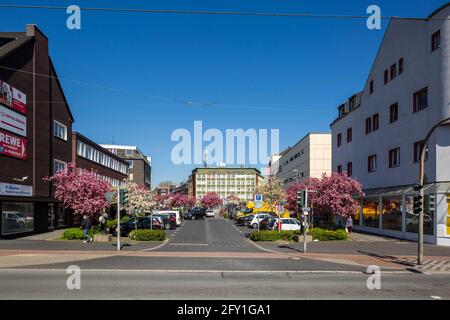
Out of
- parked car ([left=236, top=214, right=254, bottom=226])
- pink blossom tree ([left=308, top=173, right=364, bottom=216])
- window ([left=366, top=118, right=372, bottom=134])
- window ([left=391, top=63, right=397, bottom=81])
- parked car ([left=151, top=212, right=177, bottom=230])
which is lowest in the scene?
parked car ([left=236, top=214, right=254, bottom=226])

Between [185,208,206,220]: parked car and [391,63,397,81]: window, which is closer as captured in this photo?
[391,63,397,81]: window

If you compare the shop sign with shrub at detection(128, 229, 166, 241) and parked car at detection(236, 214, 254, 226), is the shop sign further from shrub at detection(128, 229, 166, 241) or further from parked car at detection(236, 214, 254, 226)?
parked car at detection(236, 214, 254, 226)

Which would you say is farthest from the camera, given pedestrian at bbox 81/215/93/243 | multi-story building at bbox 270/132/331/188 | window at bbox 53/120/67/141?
multi-story building at bbox 270/132/331/188

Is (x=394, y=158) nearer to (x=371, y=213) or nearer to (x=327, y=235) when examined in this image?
(x=371, y=213)

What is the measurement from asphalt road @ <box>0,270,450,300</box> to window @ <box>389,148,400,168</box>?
18559mm

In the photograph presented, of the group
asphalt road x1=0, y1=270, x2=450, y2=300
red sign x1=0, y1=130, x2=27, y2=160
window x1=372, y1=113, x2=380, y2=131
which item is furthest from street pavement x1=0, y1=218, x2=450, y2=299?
window x1=372, y1=113, x2=380, y2=131

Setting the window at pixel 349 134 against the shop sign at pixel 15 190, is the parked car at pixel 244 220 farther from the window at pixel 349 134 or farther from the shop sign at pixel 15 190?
the shop sign at pixel 15 190

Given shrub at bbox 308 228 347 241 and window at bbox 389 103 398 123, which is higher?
window at bbox 389 103 398 123

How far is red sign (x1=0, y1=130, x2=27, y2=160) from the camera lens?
92.7 feet

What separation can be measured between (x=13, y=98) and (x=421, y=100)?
94.6ft

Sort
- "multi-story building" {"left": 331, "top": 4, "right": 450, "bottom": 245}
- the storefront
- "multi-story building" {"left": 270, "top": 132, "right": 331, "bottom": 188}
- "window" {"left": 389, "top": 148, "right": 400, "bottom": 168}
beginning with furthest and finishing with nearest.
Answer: "multi-story building" {"left": 270, "top": 132, "right": 331, "bottom": 188}, "window" {"left": 389, "top": 148, "right": 400, "bottom": 168}, "multi-story building" {"left": 331, "top": 4, "right": 450, "bottom": 245}, the storefront

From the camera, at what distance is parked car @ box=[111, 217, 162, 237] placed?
104 feet

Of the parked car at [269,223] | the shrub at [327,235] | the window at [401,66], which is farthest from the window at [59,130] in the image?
the window at [401,66]
